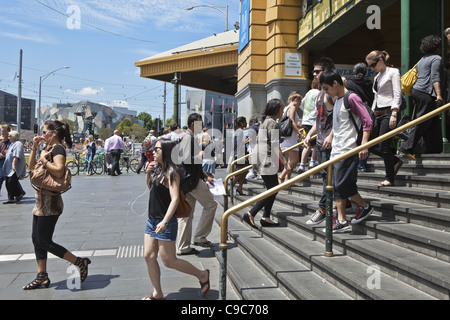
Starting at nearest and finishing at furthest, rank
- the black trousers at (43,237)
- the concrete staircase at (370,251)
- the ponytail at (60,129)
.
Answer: the concrete staircase at (370,251), the black trousers at (43,237), the ponytail at (60,129)

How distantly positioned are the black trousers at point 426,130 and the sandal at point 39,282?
181 inches

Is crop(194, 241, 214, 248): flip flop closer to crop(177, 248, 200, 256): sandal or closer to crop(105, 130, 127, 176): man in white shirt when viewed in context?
crop(177, 248, 200, 256): sandal

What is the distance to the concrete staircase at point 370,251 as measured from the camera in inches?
124

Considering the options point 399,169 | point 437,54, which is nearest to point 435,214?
point 399,169

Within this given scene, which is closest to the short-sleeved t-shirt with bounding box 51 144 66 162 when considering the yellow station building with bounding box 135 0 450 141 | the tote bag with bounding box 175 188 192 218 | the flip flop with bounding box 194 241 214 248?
the tote bag with bounding box 175 188 192 218

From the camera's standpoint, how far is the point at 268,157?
230 inches

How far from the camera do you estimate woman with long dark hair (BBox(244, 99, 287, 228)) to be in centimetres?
575

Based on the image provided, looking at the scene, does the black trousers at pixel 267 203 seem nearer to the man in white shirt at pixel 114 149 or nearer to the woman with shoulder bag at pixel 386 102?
the woman with shoulder bag at pixel 386 102

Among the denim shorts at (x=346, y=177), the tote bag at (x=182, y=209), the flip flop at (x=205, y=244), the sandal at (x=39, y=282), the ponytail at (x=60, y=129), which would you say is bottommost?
the sandal at (x=39, y=282)

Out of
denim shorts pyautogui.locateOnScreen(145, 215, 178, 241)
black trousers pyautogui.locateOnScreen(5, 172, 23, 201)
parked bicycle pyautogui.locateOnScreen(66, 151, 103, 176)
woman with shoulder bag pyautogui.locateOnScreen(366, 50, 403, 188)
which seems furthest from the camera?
parked bicycle pyautogui.locateOnScreen(66, 151, 103, 176)

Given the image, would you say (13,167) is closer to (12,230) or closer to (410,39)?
(12,230)

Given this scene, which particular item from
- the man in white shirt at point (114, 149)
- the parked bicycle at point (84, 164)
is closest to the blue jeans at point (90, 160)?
the parked bicycle at point (84, 164)

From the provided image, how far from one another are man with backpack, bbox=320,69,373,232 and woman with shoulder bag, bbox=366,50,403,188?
70 centimetres

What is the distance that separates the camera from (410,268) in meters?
3.10
